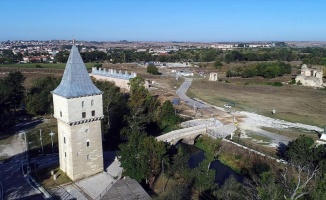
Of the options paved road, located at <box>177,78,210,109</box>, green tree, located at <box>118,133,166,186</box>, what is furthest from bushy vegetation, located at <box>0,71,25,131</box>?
paved road, located at <box>177,78,210,109</box>

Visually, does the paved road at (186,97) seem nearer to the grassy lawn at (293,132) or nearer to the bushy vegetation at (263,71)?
the grassy lawn at (293,132)

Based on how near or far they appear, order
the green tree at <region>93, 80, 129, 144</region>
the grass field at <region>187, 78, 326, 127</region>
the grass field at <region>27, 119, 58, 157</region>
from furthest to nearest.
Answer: the grass field at <region>187, 78, 326, 127</region>, the green tree at <region>93, 80, 129, 144</region>, the grass field at <region>27, 119, 58, 157</region>

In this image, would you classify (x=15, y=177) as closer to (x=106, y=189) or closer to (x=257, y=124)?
(x=106, y=189)

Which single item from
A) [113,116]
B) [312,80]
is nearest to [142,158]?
[113,116]

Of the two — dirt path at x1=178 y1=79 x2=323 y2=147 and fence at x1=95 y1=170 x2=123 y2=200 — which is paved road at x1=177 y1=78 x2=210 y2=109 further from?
fence at x1=95 y1=170 x2=123 y2=200

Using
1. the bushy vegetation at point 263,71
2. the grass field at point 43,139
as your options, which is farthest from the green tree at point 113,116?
the bushy vegetation at point 263,71

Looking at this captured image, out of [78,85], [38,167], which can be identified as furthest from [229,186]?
[38,167]
